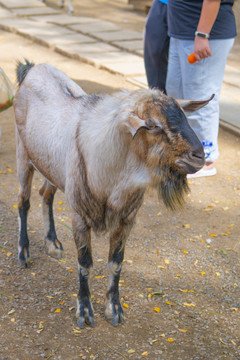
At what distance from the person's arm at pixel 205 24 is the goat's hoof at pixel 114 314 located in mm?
2155

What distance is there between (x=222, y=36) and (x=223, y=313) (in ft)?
7.64

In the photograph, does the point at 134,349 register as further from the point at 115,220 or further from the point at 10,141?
the point at 10,141

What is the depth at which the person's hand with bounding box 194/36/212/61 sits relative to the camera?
4059 mm

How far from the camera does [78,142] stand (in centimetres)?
277

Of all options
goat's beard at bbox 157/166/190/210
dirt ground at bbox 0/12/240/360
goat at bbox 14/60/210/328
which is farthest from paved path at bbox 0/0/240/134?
goat's beard at bbox 157/166/190/210

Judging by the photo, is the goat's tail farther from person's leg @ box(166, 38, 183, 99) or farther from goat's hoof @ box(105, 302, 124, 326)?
goat's hoof @ box(105, 302, 124, 326)

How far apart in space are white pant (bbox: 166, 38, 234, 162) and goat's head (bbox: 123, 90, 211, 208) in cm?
207

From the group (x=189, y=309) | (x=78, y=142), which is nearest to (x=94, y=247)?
(x=189, y=309)

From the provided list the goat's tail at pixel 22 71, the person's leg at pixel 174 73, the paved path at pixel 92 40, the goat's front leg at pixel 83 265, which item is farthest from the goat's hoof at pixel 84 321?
the paved path at pixel 92 40

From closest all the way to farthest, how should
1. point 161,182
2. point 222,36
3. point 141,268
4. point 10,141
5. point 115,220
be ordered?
point 161,182, point 115,220, point 141,268, point 222,36, point 10,141

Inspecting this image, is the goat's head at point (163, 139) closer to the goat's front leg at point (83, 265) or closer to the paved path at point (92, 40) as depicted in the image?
the goat's front leg at point (83, 265)

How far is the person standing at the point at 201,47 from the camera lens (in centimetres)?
407

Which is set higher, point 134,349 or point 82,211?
point 82,211

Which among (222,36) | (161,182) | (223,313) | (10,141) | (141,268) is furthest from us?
(10,141)
